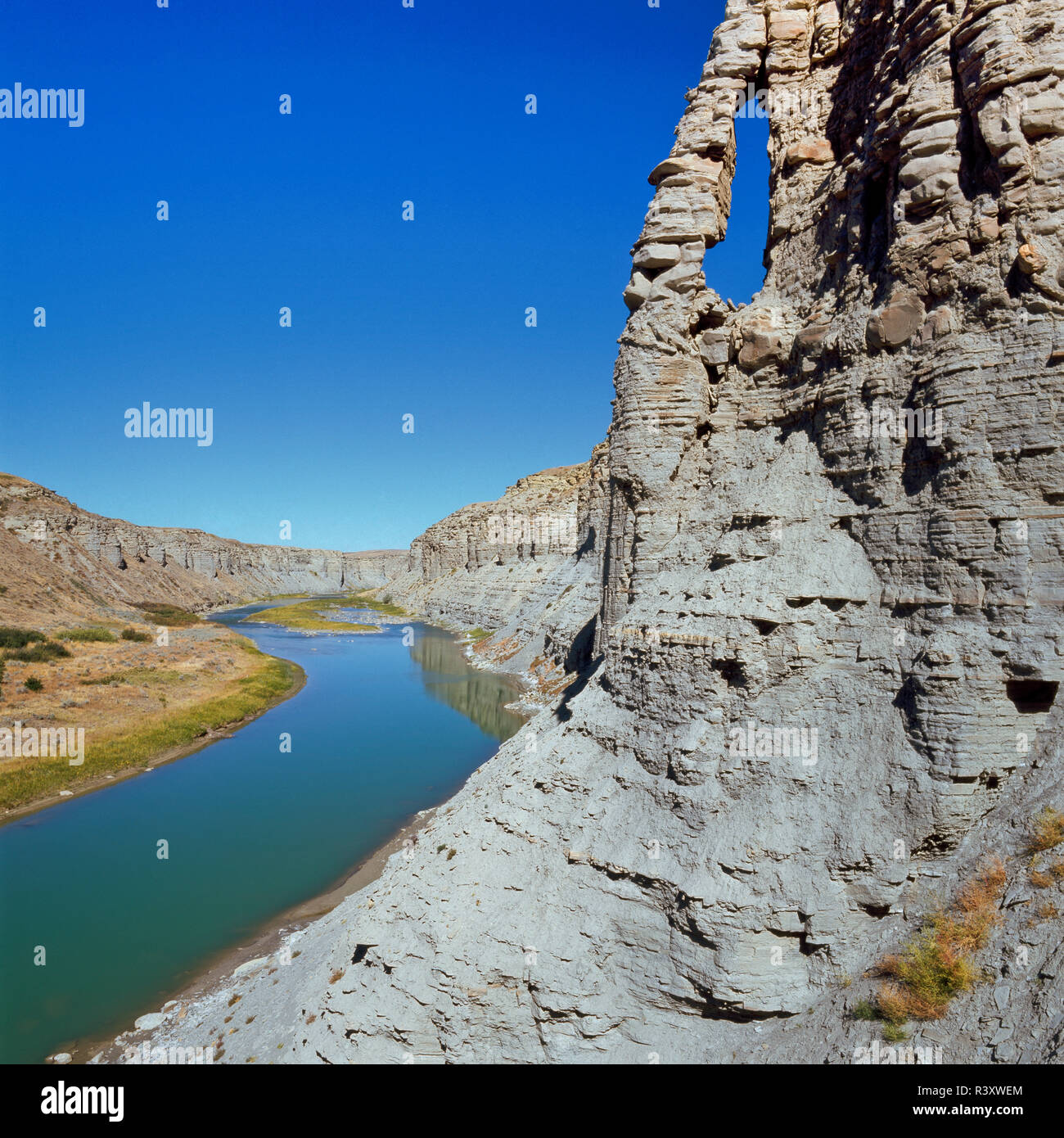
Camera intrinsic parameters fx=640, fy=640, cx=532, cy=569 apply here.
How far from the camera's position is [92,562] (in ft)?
316

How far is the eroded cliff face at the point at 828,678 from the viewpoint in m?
9.00

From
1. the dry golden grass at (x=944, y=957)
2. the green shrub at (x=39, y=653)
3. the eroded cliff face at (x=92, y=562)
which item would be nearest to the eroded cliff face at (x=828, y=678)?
the dry golden grass at (x=944, y=957)

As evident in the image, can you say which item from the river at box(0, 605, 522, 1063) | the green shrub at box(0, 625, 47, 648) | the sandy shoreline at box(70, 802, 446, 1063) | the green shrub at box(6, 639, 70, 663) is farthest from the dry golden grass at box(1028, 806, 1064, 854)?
the green shrub at box(0, 625, 47, 648)

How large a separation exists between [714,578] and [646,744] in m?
3.33

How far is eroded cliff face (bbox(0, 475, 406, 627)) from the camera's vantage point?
65375mm

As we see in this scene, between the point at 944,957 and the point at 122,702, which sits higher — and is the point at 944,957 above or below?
above

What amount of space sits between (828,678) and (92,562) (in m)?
112

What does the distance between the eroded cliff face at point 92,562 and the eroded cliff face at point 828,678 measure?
59690mm

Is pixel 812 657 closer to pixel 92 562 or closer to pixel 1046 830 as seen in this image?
pixel 1046 830

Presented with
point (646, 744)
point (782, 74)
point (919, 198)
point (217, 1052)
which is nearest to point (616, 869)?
point (646, 744)

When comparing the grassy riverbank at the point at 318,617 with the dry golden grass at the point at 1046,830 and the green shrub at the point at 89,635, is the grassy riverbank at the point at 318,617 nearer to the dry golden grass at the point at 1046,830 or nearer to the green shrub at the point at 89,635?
the green shrub at the point at 89,635

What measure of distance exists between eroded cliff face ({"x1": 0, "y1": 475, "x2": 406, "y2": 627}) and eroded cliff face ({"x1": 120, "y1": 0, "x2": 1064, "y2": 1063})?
59.7 meters

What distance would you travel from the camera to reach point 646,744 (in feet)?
38.5

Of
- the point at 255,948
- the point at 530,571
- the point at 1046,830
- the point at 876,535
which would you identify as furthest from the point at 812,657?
the point at 530,571
